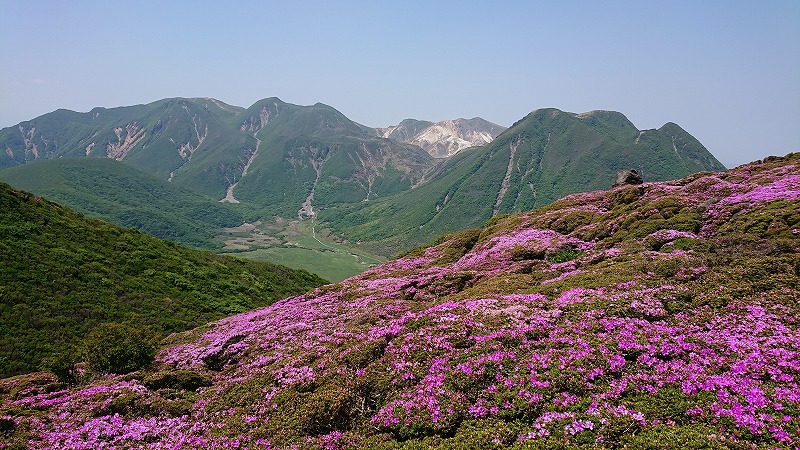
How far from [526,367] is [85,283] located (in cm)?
5623

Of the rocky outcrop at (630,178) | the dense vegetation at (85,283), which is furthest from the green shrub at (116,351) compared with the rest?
the rocky outcrop at (630,178)

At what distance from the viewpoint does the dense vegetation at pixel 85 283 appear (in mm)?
37656

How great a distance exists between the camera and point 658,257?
19.7 meters

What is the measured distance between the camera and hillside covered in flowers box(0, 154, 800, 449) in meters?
10.1

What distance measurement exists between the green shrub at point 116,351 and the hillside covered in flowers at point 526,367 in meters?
1.04

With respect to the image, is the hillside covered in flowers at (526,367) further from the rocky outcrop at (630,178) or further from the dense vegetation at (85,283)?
the rocky outcrop at (630,178)

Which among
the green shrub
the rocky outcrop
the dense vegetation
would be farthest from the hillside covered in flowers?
the rocky outcrop

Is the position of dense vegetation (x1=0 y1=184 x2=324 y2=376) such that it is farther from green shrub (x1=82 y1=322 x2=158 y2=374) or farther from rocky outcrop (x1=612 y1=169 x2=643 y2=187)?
rocky outcrop (x1=612 y1=169 x2=643 y2=187)

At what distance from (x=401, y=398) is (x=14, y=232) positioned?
64.7 metres

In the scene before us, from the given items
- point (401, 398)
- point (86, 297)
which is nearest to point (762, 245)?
point (401, 398)

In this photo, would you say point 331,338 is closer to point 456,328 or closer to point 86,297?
point 456,328

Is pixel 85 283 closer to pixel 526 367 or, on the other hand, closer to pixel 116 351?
pixel 116 351

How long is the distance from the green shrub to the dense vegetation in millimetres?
10183

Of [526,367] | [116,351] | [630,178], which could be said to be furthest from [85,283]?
[630,178]
